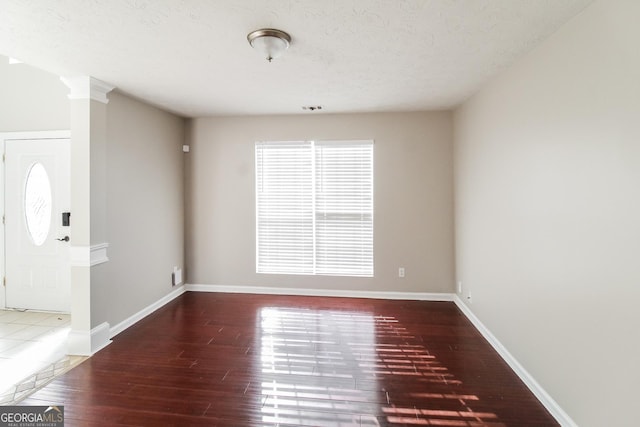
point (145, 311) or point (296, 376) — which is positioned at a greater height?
point (145, 311)

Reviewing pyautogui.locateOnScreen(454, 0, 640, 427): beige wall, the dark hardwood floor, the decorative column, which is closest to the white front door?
the decorative column

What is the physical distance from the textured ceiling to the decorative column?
0.23m

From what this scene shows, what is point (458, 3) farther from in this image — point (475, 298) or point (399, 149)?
point (475, 298)

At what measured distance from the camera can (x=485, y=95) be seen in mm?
3166

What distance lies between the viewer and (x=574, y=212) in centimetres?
191

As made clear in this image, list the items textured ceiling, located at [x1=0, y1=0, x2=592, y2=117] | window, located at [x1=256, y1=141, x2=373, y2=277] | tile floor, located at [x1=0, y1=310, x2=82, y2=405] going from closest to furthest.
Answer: textured ceiling, located at [x1=0, y1=0, x2=592, y2=117] → tile floor, located at [x1=0, y1=310, x2=82, y2=405] → window, located at [x1=256, y1=141, x2=373, y2=277]

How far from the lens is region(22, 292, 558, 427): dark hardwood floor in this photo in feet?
6.93

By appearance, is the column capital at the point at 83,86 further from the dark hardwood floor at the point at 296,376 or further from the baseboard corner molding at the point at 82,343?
the dark hardwood floor at the point at 296,376

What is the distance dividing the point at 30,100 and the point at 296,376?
14.1 ft

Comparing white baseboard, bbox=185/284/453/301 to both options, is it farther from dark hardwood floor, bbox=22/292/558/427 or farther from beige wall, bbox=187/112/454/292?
dark hardwood floor, bbox=22/292/558/427

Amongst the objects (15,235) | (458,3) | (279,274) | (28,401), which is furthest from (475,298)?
(15,235)

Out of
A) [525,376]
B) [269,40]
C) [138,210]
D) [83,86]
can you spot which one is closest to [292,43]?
[269,40]

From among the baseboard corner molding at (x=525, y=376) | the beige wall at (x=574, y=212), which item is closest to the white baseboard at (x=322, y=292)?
the baseboard corner molding at (x=525, y=376)

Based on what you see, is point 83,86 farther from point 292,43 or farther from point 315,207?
point 315,207
